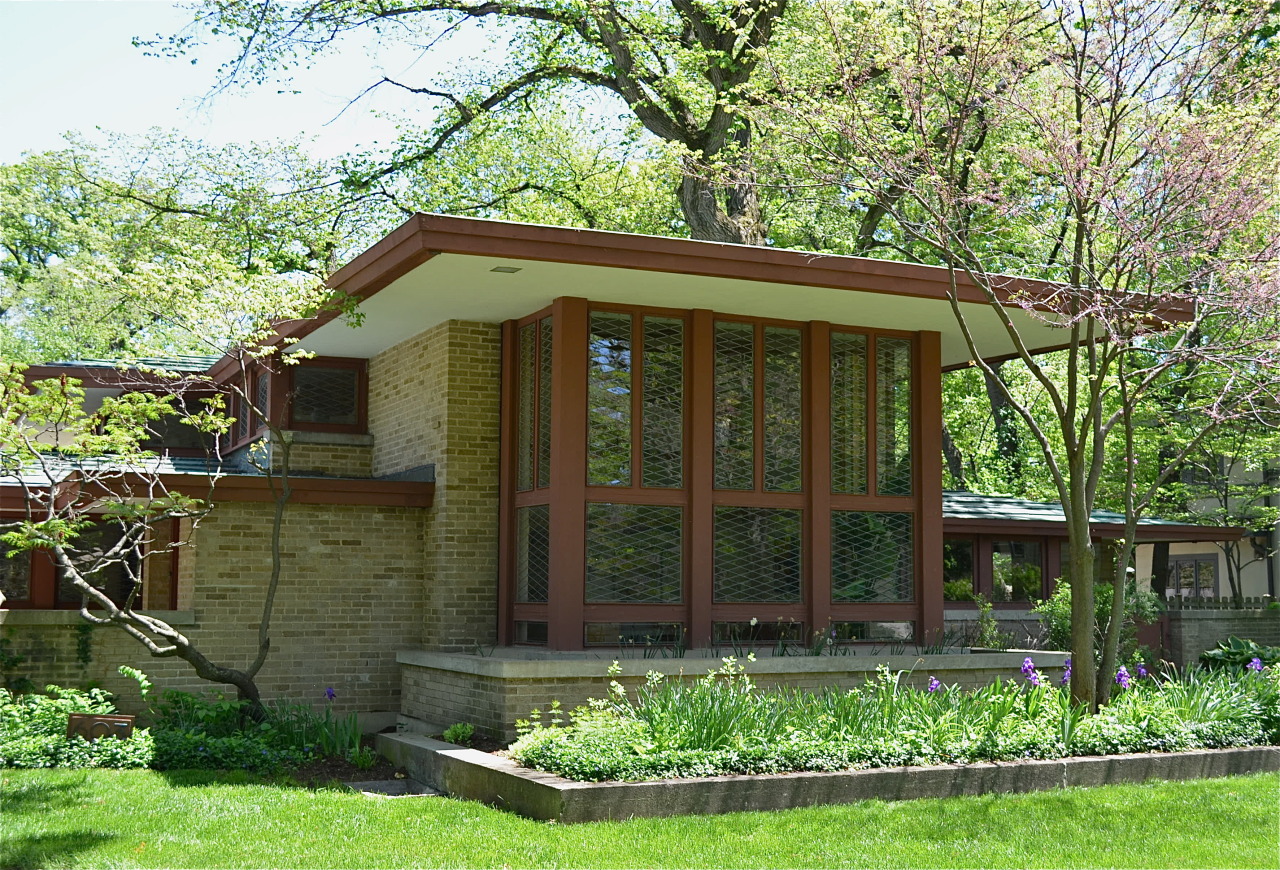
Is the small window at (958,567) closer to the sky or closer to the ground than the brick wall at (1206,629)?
closer to the sky

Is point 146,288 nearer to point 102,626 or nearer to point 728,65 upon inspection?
point 102,626

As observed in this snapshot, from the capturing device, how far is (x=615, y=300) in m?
11.9

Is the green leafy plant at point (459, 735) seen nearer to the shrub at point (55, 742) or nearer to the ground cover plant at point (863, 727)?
the ground cover plant at point (863, 727)

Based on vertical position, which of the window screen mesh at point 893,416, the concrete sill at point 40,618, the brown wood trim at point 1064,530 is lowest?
the concrete sill at point 40,618

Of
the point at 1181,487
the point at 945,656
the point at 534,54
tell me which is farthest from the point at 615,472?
the point at 1181,487

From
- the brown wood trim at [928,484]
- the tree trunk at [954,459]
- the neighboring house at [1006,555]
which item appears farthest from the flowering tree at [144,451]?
the tree trunk at [954,459]

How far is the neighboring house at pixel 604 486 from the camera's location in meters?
11.6

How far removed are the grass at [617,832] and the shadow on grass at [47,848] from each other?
1 centimetres

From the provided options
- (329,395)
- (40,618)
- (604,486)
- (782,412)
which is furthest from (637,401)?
(40,618)

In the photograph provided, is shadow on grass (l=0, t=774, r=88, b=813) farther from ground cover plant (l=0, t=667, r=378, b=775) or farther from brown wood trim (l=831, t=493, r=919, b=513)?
brown wood trim (l=831, t=493, r=919, b=513)

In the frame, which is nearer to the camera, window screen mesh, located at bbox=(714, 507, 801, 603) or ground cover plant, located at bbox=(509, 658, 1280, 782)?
ground cover plant, located at bbox=(509, 658, 1280, 782)

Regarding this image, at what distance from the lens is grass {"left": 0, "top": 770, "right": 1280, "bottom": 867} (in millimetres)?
7039

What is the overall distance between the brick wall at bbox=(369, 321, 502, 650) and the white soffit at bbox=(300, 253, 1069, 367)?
0.38 m

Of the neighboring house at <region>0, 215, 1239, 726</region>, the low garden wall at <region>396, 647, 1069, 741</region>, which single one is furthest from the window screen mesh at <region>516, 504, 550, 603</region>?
the low garden wall at <region>396, 647, 1069, 741</region>
